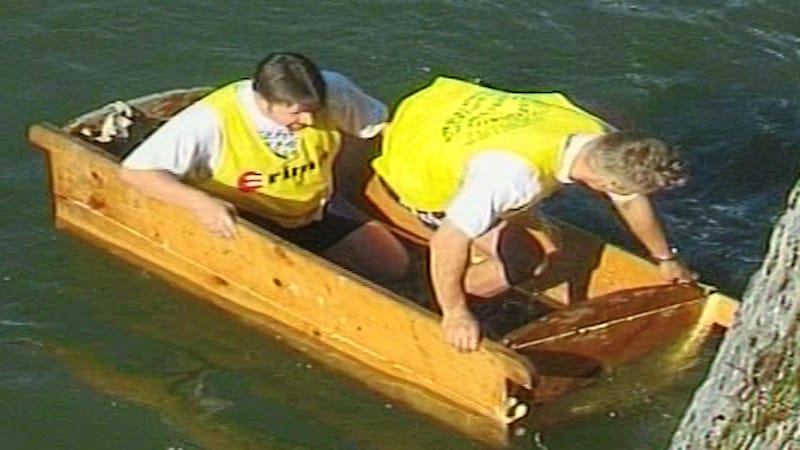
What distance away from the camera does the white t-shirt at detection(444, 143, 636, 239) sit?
22.7 ft

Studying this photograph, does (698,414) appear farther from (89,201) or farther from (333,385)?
(89,201)

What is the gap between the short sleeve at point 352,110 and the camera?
7.70m

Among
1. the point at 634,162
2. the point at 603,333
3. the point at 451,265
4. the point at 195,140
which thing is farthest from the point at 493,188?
the point at 195,140

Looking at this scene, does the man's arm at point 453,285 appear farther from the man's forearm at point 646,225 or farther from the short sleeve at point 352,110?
the short sleeve at point 352,110

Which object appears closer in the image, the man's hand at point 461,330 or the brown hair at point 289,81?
the man's hand at point 461,330

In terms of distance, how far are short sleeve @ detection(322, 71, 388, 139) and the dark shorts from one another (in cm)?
33

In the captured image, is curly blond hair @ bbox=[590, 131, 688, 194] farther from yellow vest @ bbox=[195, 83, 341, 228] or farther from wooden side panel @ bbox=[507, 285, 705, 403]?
yellow vest @ bbox=[195, 83, 341, 228]

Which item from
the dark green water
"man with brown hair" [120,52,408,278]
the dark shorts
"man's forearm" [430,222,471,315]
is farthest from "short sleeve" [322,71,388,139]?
"man's forearm" [430,222,471,315]

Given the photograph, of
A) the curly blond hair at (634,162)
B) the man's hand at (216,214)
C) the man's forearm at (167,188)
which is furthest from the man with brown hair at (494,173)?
the man's forearm at (167,188)

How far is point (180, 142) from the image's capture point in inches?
294

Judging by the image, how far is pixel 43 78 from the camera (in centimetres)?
955

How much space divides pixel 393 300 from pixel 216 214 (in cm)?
79

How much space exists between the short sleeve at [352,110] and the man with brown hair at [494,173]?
7 centimetres

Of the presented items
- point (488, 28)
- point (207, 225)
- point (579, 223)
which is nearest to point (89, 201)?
point (207, 225)
